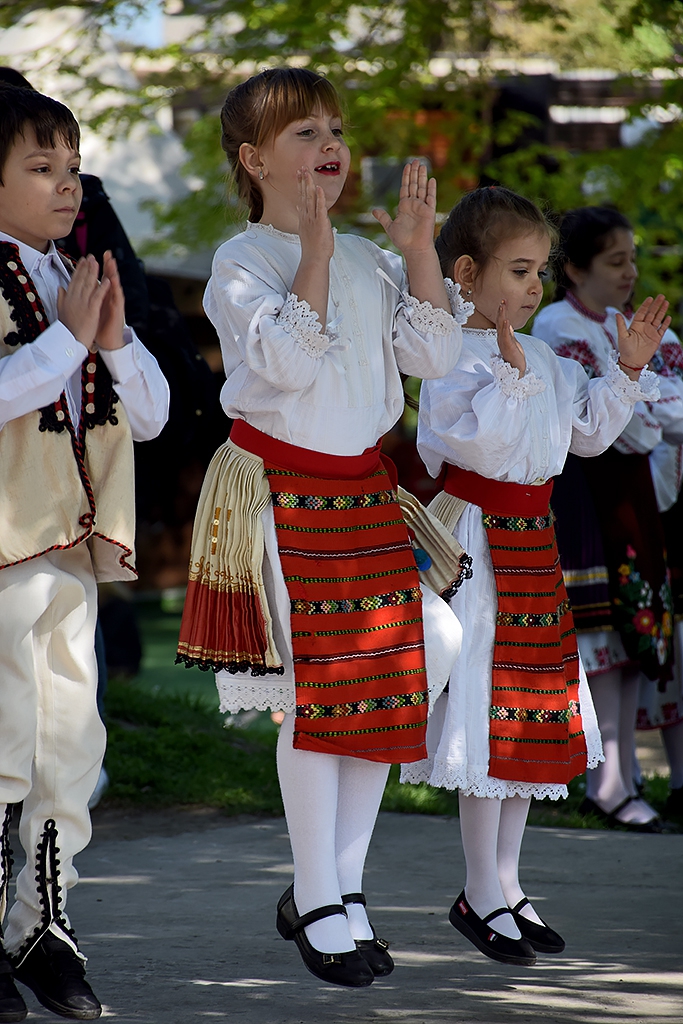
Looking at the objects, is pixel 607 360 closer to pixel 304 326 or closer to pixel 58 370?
pixel 304 326

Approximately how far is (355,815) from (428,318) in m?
1.02

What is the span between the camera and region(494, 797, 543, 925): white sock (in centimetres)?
289

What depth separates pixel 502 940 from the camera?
2.72m

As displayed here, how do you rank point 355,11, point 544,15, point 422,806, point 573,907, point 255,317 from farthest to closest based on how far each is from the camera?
point 355,11 < point 544,15 < point 422,806 < point 573,907 < point 255,317

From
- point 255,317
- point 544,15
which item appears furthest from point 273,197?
point 544,15

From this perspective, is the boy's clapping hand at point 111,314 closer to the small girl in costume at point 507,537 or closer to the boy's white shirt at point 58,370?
the boy's white shirt at point 58,370

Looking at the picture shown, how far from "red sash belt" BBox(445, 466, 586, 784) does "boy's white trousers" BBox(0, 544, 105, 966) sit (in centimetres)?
89

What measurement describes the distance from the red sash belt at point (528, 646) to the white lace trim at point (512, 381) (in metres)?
0.22

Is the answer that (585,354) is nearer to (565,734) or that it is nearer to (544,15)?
(565,734)

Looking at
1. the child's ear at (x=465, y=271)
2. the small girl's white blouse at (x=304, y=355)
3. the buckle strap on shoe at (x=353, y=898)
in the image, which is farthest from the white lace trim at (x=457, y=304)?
the buckle strap on shoe at (x=353, y=898)

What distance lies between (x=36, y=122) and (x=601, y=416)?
1.40 meters

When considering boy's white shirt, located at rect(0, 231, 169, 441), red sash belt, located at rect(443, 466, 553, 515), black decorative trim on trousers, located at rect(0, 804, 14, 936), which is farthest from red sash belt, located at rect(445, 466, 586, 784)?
black decorative trim on trousers, located at rect(0, 804, 14, 936)

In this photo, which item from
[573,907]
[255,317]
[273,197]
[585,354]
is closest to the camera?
Answer: [255,317]

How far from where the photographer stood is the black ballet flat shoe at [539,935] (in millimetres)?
2773
